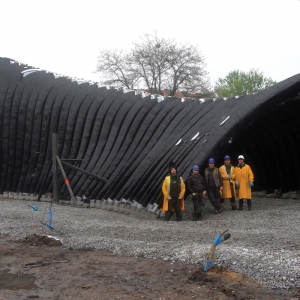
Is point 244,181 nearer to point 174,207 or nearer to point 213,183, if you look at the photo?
point 213,183

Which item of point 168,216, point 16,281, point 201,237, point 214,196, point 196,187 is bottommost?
point 16,281

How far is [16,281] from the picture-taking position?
239 inches

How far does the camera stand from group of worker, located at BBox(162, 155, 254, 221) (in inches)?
442

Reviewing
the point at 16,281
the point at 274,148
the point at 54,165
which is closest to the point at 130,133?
the point at 54,165

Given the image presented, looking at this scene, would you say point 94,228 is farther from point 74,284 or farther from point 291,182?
point 291,182

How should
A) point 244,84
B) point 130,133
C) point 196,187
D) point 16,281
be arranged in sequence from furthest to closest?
point 244,84 → point 130,133 → point 196,187 → point 16,281

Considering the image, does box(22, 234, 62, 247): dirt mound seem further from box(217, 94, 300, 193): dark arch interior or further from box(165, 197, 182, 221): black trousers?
box(217, 94, 300, 193): dark arch interior

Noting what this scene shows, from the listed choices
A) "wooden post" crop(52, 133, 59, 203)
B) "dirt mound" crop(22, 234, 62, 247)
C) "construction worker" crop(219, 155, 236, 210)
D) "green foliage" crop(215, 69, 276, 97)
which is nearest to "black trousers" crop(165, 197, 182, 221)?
"construction worker" crop(219, 155, 236, 210)

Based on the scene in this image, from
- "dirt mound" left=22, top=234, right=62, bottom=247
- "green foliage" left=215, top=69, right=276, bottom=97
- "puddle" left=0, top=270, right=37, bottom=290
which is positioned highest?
"green foliage" left=215, top=69, right=276, bottom=97

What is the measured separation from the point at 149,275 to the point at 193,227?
3.53 metres

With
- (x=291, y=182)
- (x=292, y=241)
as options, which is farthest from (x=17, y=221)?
(x=291, y=182)

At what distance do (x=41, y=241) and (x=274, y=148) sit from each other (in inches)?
397

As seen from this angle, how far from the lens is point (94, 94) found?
55.6 feet

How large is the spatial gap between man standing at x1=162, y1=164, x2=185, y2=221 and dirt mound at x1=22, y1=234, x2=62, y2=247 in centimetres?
373
